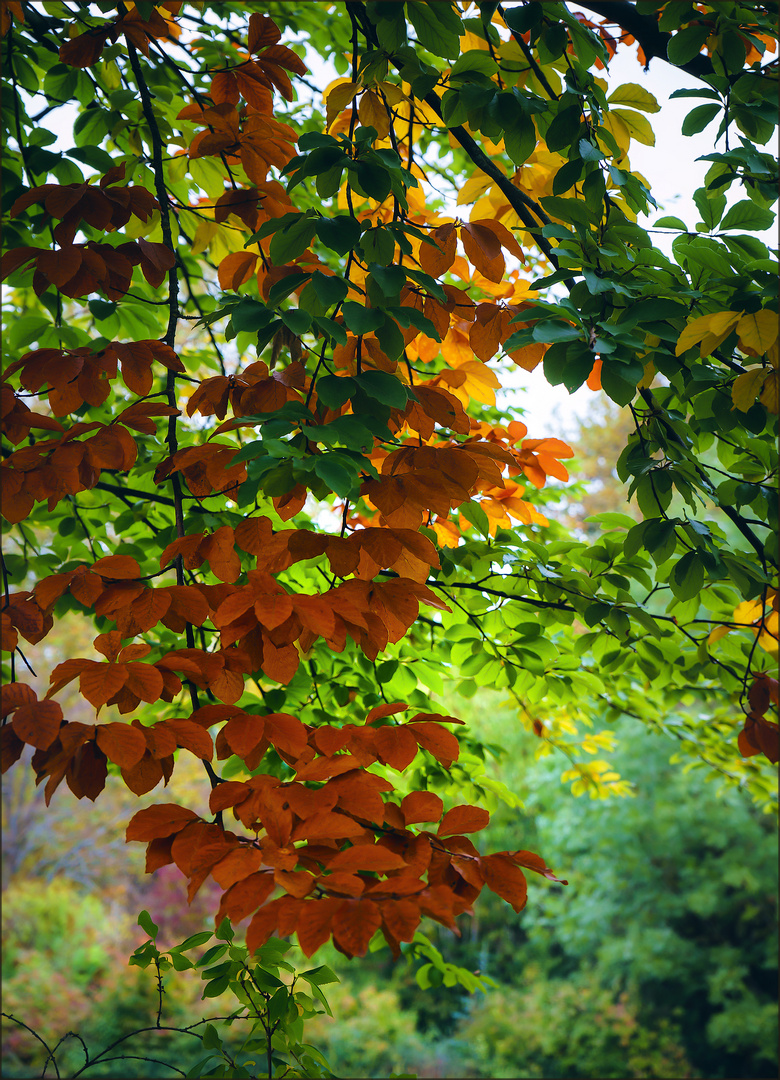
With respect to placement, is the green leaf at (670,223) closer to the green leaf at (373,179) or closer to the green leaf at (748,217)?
the green leaf at (748,217)

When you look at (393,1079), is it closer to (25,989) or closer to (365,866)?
(365,866)

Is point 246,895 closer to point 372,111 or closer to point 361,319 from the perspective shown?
point 361,319

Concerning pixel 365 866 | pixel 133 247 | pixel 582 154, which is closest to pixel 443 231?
pixel 582 154

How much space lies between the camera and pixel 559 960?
6211 mm

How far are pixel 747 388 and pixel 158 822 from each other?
29.1 inches

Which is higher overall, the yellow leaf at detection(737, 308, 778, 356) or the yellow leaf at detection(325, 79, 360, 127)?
the yellow leaf at detection(325, 79, 360, 127)

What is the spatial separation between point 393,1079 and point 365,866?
0.57m

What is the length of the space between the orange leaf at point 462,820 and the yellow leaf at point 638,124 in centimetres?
87

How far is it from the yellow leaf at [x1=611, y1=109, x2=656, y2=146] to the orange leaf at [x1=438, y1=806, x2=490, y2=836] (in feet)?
2.86

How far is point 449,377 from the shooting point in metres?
0.95

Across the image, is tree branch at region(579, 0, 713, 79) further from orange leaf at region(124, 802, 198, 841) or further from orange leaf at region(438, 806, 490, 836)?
orange leaf at region(124, 802, 198, 841)

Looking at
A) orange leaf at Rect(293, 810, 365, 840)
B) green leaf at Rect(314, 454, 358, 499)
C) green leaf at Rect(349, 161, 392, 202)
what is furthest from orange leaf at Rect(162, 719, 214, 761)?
green leaf at Rect(349, 161, 392, 202)

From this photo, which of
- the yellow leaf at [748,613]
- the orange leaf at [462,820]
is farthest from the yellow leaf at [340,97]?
the yellow leaf at [748,613]

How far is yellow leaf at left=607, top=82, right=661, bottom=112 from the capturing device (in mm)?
919
